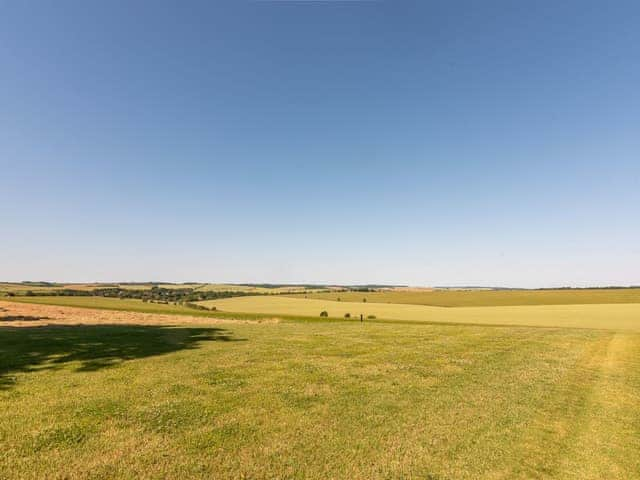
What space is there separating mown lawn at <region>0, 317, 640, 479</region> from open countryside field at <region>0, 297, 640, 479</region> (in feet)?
0.13

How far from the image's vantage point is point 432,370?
40.2 ft

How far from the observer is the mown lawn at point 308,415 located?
5559 millimetres

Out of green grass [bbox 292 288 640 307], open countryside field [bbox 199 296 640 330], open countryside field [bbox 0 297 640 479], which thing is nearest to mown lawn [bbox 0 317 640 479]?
open countryside field [bbox 0 297 640 479]

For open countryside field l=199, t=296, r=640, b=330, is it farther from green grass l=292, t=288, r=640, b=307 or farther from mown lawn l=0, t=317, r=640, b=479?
mown lawn l=0, t=317, r=640, b=479

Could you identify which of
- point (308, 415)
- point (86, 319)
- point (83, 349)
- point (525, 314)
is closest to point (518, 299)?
point (525, 314)

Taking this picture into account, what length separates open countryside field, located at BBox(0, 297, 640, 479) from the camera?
5.56m

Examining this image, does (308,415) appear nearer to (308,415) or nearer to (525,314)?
(308,415)

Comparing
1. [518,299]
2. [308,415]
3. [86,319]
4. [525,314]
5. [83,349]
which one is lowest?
[525,314]

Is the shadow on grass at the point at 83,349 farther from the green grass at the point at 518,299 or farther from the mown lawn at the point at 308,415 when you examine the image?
the green grass at the point at 518,299

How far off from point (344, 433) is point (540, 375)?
31.1ft

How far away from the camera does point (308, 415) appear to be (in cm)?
763

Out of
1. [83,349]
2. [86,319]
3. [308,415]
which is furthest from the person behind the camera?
[86,319]

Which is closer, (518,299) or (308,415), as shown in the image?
(308,415)

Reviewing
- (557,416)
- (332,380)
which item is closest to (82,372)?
(332,380)
